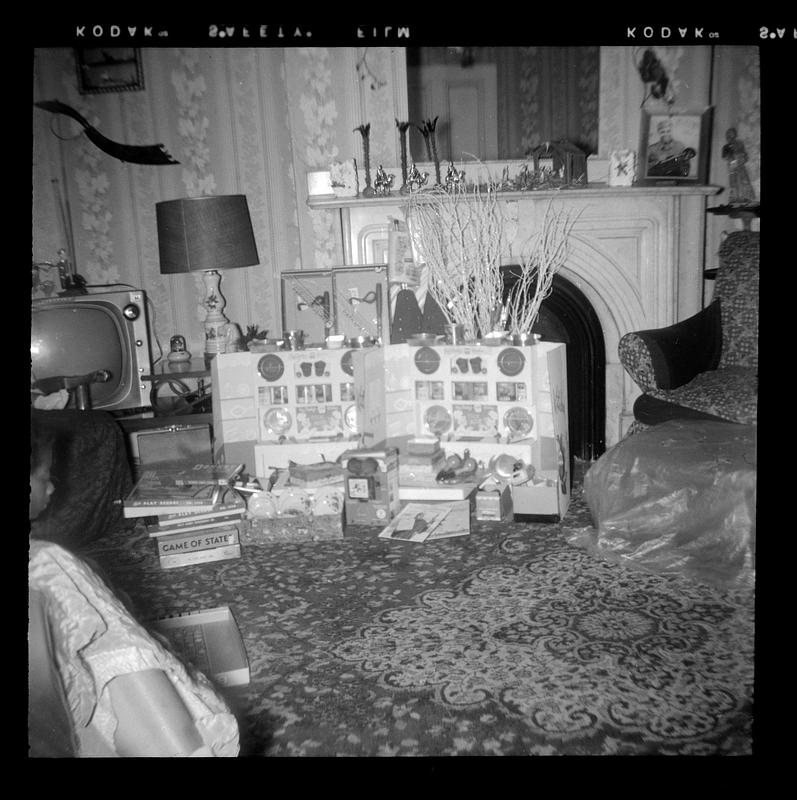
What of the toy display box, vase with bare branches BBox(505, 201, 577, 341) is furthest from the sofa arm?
the toy display box

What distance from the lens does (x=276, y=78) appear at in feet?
9.50

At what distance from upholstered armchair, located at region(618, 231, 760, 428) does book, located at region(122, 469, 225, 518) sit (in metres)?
1.37

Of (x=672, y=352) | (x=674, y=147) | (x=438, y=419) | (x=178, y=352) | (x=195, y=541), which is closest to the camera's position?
(x=195, y=541)

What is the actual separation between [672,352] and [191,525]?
163 cm

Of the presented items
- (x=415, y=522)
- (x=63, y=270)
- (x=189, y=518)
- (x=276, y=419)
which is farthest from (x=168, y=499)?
(x=63, y=270)

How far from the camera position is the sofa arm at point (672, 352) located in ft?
7.48

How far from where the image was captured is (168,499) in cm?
204

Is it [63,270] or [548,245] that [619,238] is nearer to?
[548,245]

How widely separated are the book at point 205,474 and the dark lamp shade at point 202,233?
77 centimetres

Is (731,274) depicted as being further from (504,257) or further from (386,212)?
(386,212)

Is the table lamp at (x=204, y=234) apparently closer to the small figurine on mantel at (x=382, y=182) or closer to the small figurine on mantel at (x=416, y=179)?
the small figurine on mantel at (x=382, y=182)

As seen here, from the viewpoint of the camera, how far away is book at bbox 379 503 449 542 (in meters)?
2.13
